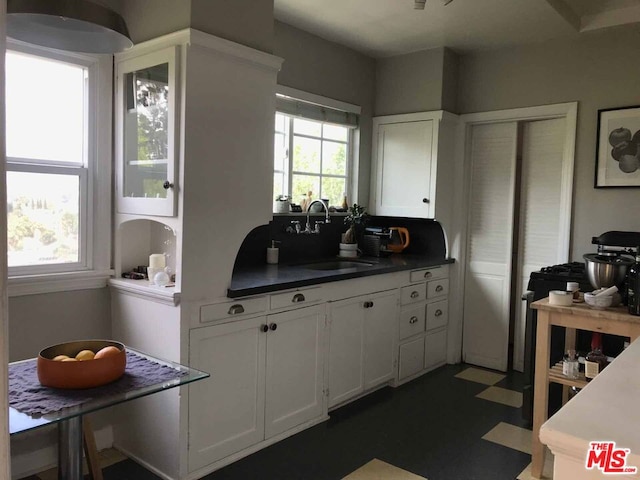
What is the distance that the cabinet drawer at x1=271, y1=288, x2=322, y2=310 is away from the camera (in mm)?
2818

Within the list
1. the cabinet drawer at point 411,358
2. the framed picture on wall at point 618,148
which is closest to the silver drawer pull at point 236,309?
the cabinet drawer at point 411,358

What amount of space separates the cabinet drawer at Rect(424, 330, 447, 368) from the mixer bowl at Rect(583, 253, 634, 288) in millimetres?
1654

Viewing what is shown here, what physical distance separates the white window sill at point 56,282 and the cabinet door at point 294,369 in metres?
Answer: 0.90

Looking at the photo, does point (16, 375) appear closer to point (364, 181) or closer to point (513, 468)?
point (513, 468)

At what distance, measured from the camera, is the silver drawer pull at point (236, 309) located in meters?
2.61

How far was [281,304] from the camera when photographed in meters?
2.85

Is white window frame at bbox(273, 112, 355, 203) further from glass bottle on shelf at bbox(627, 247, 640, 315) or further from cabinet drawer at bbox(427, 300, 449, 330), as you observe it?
glass bottle on shelf at bbox(627, 247, 640, 315)

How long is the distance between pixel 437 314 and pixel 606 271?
1.75 m

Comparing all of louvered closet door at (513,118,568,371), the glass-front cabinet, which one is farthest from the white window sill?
louvered closet door at (513,118,568,371)

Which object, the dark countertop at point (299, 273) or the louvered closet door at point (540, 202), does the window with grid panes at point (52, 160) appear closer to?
the dark countertop at point (299, 273)

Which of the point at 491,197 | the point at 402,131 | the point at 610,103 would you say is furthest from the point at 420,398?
the point at 610,103

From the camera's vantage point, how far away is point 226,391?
2.62 metres

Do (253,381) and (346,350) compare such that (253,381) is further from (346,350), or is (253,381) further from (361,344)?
(361,344)

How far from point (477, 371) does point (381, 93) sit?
2372mm
